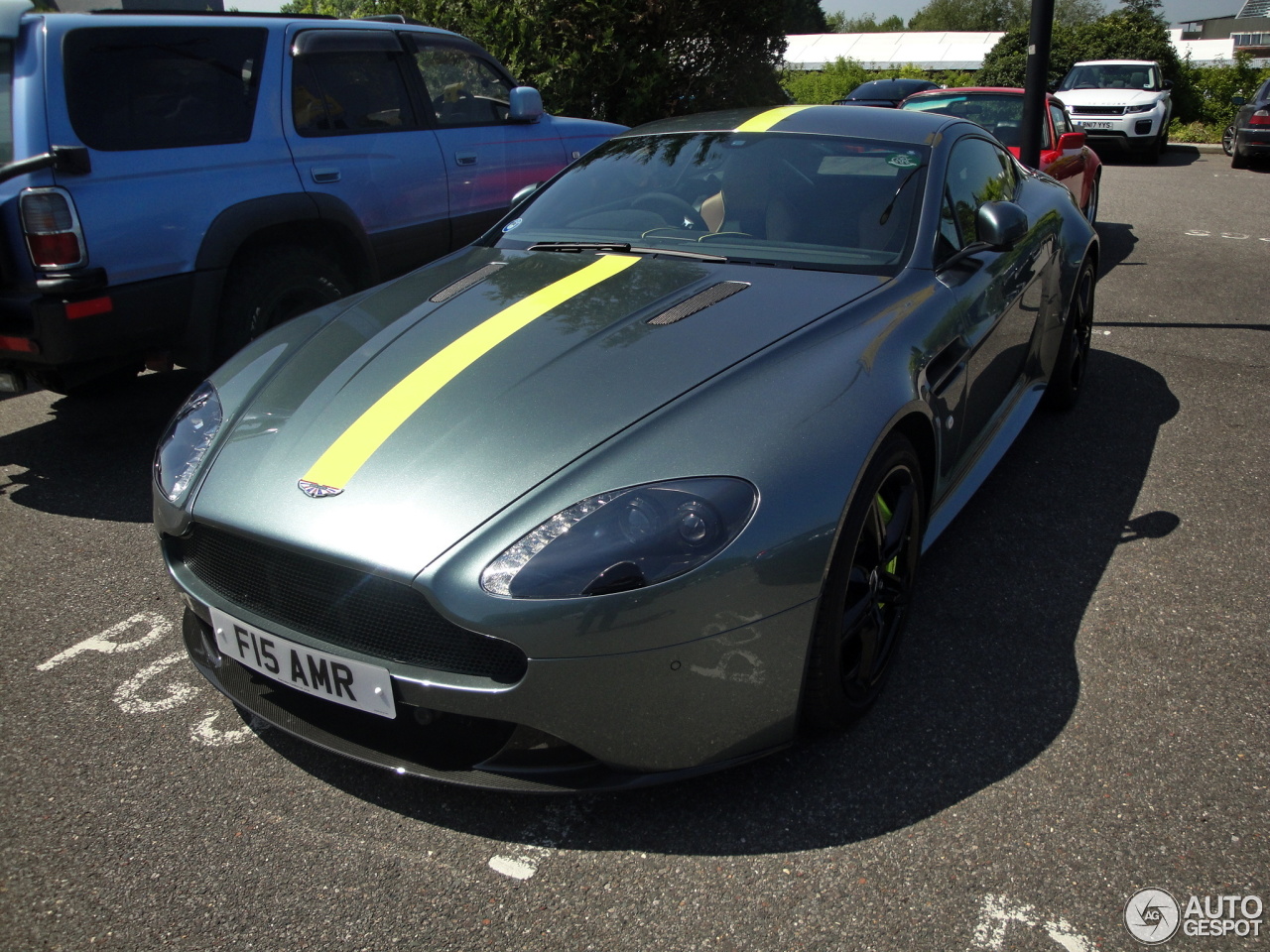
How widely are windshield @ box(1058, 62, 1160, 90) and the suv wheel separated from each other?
17053mm

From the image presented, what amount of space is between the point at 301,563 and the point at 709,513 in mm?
848

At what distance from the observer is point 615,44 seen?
10.4 m

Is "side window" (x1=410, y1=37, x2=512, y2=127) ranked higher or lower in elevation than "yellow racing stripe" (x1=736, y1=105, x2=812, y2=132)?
higher

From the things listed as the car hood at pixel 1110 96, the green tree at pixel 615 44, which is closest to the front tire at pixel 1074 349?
the green tree at pixel 615 44

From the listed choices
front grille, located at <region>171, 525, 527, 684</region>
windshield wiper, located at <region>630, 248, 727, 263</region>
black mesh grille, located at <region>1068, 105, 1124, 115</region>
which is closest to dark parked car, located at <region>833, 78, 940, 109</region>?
black mesh grille, located at <region>1068, 105, 1124, 115</region>

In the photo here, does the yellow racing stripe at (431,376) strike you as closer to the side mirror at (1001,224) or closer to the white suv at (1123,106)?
the side mirror at (1001,224)

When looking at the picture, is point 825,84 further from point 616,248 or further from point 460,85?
point 616,248

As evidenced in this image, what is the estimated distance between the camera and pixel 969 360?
119 inches

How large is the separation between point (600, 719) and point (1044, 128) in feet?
26.9

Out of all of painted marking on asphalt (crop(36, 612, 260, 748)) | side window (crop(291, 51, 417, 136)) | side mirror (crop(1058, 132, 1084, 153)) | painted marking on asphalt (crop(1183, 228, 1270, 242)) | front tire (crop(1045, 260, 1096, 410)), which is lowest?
painted marking on asphalt (crop(1183, 228, 1270, 242))

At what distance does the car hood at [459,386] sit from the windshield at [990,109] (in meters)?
6.35

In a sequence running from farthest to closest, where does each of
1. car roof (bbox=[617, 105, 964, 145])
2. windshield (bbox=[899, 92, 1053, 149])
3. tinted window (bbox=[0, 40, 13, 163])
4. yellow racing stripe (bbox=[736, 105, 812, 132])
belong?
windshield (bbox=[899, 92, 1053, 149]) < tinted window (bbox=[0, 40, 13, 163]) < yellow racing stripe (bbox=[736, 105, 812, 132]) < car roof (bbox=[617, 105, 964, 145])

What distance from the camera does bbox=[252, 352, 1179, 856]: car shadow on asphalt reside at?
86.7 inches

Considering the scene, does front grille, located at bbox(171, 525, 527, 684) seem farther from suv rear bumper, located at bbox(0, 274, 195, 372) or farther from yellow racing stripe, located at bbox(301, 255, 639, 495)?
suv rear bumper, located at bbox(0, 274, 195, 372)
